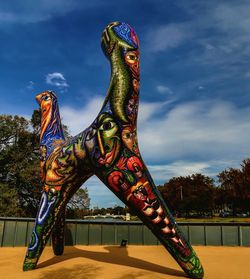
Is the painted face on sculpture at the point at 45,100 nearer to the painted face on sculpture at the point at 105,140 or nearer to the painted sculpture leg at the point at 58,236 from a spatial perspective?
the painted face on sculpture at the point at 105,140

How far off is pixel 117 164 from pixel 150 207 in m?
1.90

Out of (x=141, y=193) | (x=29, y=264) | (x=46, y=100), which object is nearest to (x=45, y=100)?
(x=46, y=100)

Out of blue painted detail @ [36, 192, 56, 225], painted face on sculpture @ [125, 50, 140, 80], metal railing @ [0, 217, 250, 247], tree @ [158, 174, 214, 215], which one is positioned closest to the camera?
painted face on sculpture @ [125, 50, 140, 80]

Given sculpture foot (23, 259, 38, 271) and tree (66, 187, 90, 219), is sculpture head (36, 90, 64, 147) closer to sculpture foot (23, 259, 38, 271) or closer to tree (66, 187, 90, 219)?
sculpture foot (23, 259, 38, 271)

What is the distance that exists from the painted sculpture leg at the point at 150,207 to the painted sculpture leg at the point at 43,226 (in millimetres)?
2856

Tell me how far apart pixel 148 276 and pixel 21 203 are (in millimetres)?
25090

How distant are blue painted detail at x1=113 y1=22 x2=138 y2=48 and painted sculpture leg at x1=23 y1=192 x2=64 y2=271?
6678mm

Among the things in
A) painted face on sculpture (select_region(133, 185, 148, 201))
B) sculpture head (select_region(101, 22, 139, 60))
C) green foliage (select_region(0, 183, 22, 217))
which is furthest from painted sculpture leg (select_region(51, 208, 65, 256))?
green foliage (select_region(0, 183, 22, 217))

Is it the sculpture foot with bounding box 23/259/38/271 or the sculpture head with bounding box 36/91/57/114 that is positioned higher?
the sculpture head with bounding box 36/91/57/114

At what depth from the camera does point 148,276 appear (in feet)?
35.6

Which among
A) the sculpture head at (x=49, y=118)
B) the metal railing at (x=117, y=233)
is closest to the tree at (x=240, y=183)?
the metal railing at (x=117, y=233)

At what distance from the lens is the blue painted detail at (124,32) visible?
11.9 m

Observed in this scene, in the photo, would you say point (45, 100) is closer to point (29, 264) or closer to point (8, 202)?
point (29, 264)

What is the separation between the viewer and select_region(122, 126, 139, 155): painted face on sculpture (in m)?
11.4
